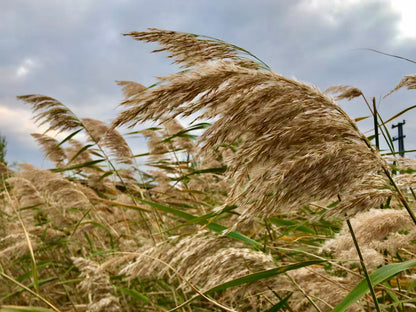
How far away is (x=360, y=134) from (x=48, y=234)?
3.14m

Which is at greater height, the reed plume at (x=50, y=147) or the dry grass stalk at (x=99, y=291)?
the reed plume at (x=50, y=147)

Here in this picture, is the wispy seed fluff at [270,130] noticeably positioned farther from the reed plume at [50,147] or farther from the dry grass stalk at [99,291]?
the reed plume at [50,147]

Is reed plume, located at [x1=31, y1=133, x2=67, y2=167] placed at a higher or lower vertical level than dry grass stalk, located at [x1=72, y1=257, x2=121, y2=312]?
higher

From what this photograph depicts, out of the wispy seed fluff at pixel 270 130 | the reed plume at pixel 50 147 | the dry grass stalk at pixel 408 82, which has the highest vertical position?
the reed plume at pixel 50 147

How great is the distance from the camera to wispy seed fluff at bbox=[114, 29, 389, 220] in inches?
41.1

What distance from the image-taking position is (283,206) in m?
1.05

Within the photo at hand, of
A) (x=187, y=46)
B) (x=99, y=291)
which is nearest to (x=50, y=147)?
(x=99, y=291)

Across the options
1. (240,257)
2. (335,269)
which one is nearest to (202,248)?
(240,257)

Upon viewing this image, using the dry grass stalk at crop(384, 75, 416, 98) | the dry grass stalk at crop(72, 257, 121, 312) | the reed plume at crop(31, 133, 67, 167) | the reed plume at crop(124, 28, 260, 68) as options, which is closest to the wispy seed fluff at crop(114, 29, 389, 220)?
the reed plume at crop(124, 28, 260, 68)

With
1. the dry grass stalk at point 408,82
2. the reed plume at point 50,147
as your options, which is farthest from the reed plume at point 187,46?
the reed plume at point 50,147

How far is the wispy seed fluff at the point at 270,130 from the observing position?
1.04 meters

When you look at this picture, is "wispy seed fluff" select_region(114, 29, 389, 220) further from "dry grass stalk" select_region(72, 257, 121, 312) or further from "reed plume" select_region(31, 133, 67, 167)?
"reed plume" select_region(31, 133, 67, 167)

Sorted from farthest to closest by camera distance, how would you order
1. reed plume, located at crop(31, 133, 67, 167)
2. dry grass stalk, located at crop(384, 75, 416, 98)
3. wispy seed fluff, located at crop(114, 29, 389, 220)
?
reed plume, located at crop(31, 133, 67, 167), dry grass stalk, located at crop(384, 75, 416, 98), wispy seed fluff, located at crop(114, 29, 389, 220)

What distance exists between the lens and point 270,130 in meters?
1.12
